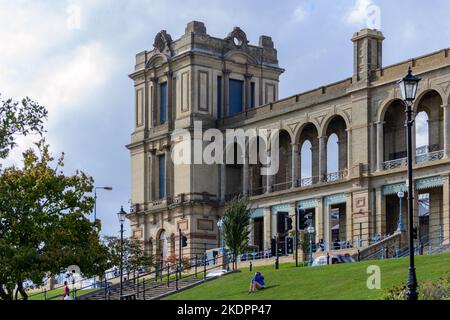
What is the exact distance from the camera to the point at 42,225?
43.1 metres

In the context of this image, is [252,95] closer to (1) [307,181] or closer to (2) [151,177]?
(2) [151,177]

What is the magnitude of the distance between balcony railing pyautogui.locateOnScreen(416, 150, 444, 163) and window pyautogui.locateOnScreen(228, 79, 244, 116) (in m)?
23.5

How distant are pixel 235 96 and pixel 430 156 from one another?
25091 mm

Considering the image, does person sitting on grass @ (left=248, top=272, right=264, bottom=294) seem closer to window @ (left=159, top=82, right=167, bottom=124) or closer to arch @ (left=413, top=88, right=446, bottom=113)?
arch @ (left=413, top=88, right=446, bottom=113)

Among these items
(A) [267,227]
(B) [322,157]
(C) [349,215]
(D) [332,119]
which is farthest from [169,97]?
(C) [349,215]

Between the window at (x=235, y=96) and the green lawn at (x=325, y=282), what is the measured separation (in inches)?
1458

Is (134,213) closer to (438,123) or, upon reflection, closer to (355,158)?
(355,158)

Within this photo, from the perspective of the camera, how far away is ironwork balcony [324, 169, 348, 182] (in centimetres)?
7863

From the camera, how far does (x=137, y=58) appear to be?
318ft

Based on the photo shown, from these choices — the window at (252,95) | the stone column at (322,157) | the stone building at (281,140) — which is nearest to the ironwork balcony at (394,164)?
the stone building at (281,140)

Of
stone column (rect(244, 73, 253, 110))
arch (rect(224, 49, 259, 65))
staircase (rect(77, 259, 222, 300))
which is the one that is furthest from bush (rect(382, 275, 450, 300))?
stone column (rect(244, 73, 253, 110))

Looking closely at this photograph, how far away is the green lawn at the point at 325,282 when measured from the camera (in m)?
41.5

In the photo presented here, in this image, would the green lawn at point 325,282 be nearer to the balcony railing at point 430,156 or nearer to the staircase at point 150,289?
the staircase at point 150,289
